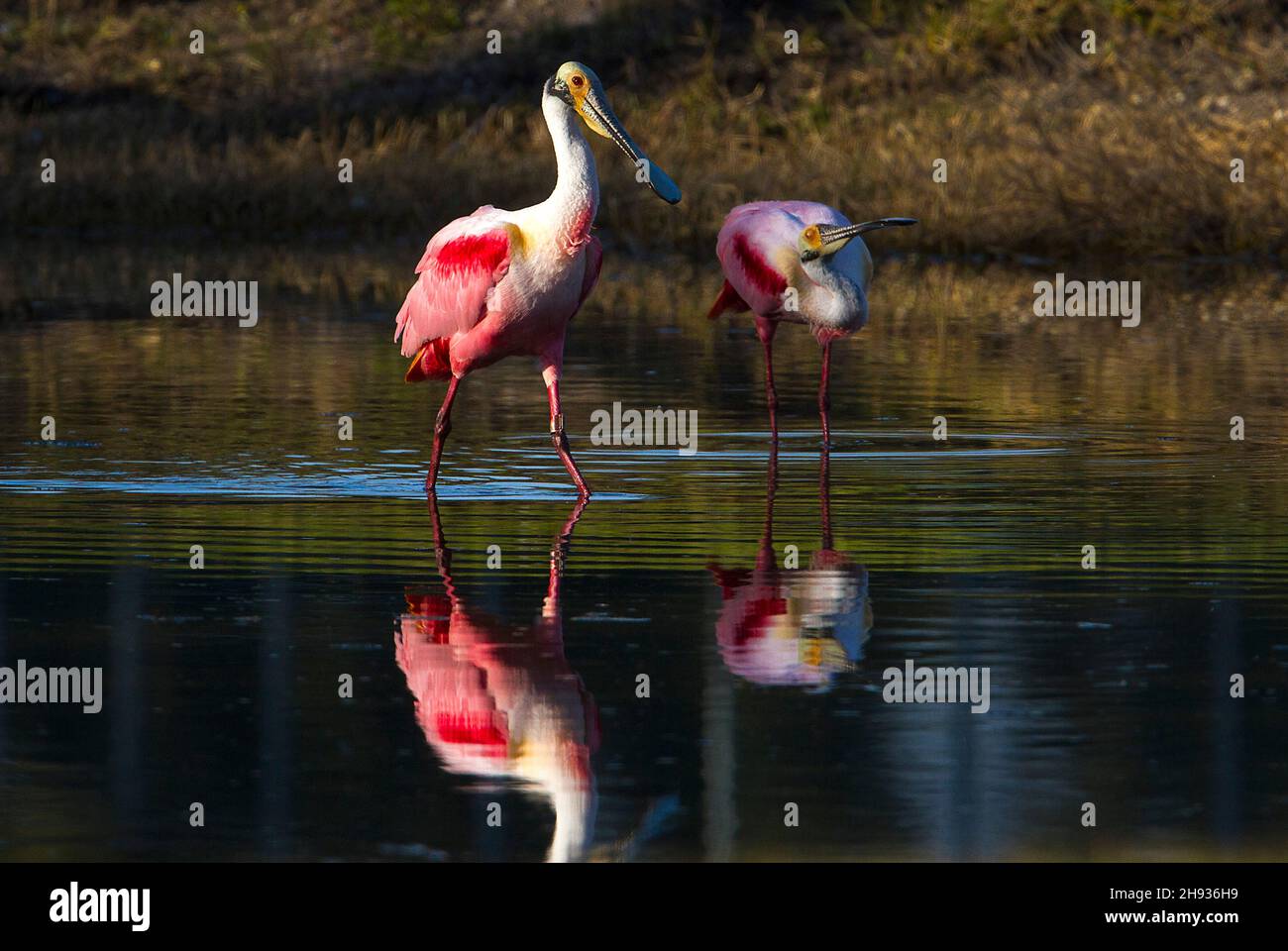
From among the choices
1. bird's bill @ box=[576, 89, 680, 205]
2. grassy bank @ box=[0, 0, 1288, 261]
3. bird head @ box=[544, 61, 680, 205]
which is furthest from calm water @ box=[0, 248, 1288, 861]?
grassy bank @ box=[0, 0, 1288, 261]

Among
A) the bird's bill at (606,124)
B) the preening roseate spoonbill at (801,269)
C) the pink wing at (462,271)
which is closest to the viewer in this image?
the pink wing at (462,271)

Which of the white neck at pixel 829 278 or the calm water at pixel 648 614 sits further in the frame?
the white neck at pixel 829 278

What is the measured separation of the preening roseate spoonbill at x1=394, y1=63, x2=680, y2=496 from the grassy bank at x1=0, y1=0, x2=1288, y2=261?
1484 cm

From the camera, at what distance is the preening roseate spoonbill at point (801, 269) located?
46.7 feet

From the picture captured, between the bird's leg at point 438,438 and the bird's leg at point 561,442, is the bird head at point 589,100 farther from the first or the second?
the bird's leg at point 438,438

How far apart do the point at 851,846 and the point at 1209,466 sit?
22.3 ft

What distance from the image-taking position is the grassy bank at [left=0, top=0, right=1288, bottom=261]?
26.7 meters

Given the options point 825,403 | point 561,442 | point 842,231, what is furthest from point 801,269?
point 561,442

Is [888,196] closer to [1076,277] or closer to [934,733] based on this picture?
[1076,277]

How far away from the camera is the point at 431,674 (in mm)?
7840

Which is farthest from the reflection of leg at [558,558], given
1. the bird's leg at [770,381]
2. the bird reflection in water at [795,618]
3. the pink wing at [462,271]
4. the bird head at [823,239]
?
the bird head at [823,239]

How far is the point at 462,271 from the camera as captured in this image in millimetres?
11672

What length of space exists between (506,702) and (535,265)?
14.2ft

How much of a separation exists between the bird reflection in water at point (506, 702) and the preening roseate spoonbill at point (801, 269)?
5.36 meters
